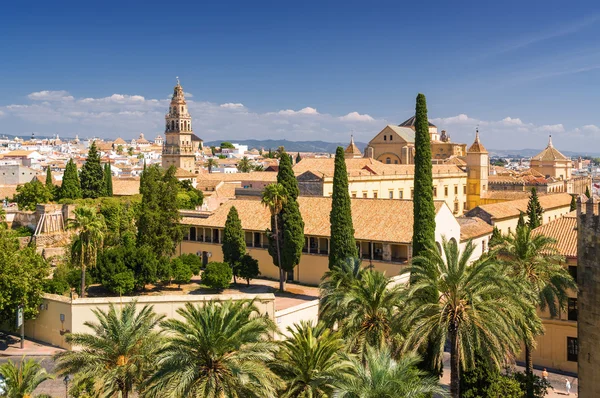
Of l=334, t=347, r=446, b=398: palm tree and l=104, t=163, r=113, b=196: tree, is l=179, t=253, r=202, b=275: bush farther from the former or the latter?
l=334, t=347, r=446, b=398: palm tree

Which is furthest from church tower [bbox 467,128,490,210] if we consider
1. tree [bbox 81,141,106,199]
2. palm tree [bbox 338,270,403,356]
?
palm tree [bbox 338,270,403,356]

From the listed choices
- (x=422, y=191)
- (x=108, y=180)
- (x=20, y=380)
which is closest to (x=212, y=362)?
(x=20, y=380)

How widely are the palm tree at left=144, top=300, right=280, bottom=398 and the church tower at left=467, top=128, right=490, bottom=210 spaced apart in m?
55.1

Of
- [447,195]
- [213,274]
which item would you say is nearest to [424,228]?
[213,274]

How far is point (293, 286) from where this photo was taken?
120ft

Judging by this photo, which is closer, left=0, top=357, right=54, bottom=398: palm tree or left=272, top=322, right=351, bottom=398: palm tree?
left=272, top=322, right=351, bottom=398: palm tree

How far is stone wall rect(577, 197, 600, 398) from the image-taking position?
18.0 metres

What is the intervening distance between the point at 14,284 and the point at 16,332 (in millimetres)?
3655

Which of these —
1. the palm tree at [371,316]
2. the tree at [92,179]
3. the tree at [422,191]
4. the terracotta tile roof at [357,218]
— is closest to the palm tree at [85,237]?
the terracotta tile roof at [357,218]

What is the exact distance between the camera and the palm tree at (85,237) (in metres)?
28.4

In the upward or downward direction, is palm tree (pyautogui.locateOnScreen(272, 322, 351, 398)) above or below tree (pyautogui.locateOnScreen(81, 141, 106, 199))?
below

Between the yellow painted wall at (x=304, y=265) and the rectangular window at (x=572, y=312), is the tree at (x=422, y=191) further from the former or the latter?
the rectangular window at (x=572, y=312)

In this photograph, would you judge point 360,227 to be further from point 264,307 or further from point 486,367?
point 486,367

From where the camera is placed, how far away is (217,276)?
111ft
